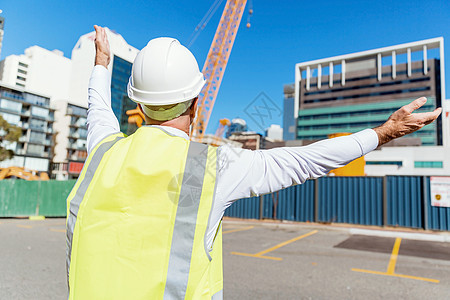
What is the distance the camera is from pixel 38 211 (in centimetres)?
1648

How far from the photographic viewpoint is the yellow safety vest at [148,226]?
907 mm

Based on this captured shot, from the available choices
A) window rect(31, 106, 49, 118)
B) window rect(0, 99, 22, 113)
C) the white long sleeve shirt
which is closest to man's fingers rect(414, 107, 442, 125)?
the white long sleeve shirt

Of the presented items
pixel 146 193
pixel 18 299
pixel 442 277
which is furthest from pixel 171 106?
pixel 442 277

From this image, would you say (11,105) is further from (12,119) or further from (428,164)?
(428,164)

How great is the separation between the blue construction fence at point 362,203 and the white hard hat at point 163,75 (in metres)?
14.6

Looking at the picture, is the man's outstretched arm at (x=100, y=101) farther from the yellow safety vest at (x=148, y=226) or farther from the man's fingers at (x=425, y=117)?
the man's fingers at (x=425, y=117)

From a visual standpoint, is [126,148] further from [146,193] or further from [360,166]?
[360,166]

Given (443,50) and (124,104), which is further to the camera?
(124,104)

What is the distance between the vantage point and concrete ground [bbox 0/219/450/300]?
470cm

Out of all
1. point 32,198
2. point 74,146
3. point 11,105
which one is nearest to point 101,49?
point 32,198

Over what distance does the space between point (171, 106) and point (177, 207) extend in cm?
39

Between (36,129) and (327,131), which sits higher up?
(327,131)

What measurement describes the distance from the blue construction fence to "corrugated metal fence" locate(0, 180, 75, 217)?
1140 cm

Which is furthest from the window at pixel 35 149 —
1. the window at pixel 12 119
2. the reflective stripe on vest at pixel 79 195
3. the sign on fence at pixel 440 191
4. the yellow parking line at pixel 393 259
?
the reflective stripe on vest at pixel 79 195
